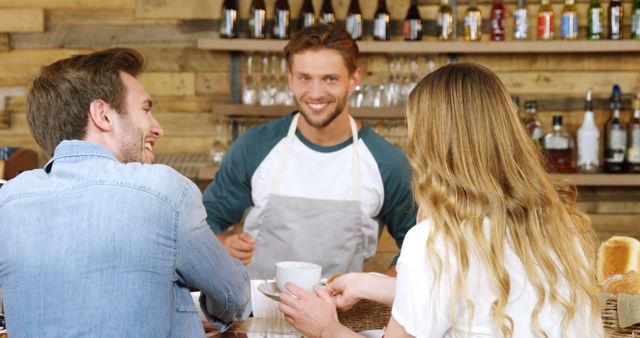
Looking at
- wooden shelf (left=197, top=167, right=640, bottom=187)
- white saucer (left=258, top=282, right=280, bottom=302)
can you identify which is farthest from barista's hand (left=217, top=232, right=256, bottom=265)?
wooden shelf (left=197, top=167, right=640, bottom=187)

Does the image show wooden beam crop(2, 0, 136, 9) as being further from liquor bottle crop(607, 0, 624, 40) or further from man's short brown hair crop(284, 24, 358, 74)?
liquor bottle crop(607, 0, 624, 40)

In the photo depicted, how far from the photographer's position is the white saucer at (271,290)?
159 centimetres

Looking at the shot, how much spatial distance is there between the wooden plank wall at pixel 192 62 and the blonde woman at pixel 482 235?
2.23m

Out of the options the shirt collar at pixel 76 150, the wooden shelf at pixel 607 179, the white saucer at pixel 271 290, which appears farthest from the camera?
the wooden shelf at pixel 607 179

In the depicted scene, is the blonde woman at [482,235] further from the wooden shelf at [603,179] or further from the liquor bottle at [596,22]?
the liquor bottle at [596,22]

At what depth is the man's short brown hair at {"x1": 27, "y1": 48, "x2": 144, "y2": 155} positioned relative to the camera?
4.46ft

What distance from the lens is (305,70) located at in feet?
7.80

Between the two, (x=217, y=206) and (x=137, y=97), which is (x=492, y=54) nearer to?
(x=217, y=206)

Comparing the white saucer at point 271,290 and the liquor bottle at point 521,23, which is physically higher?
the liquor bottle at point 521,23

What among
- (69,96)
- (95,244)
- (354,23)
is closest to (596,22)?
(354,23)

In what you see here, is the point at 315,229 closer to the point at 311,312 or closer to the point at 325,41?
the point at 325,41

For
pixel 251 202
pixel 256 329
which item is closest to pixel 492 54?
pixel 251 202

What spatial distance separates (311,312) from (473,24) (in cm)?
219

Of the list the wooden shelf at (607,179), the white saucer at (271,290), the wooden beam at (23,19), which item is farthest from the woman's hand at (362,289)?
the wooden beam at (23,19)
